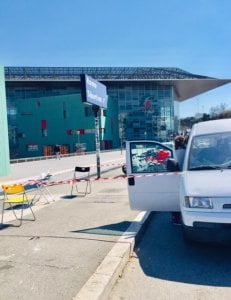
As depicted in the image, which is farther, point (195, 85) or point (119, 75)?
point (195, 85)

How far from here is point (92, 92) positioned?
47.9ft

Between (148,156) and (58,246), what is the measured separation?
248cm

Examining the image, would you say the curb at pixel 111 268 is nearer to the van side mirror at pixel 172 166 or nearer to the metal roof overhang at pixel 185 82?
the van side mirror at pixel 172 166

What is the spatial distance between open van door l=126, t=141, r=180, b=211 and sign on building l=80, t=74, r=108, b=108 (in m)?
7.48

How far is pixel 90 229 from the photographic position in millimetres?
6602

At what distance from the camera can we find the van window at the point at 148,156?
6.54 metres

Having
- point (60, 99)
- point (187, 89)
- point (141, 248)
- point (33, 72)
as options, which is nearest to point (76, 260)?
point (141, 248)

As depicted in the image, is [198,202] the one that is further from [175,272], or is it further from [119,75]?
[119,75]

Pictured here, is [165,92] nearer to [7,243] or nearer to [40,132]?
[40,132]

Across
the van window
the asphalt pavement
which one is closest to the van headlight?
the asphalt pavement

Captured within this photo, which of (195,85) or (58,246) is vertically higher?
(195,85)

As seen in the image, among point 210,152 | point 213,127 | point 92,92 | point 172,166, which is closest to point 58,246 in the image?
point 172,166

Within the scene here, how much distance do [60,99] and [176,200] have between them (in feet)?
205

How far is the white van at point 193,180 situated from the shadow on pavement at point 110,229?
51 cm
